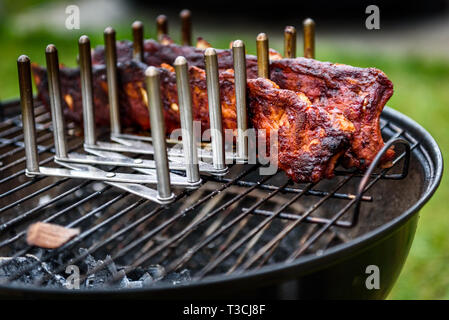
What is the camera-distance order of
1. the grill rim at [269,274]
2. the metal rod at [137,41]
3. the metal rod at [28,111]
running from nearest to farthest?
the grill rim at [269,274], the metal rod at [28,111], the metal rod at [137,41]

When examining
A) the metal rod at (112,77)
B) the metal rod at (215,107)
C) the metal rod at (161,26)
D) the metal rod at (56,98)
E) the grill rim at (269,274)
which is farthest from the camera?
the metal rod at (161,26)

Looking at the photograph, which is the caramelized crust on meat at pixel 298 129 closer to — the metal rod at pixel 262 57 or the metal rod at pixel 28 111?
the metal rod at pixel 262 57

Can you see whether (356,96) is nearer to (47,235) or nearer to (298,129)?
(298,129)

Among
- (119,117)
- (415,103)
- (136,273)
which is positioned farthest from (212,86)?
(415,103)

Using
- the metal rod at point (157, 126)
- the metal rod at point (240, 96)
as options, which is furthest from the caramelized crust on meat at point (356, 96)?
the metal rod at point (157, 126)
